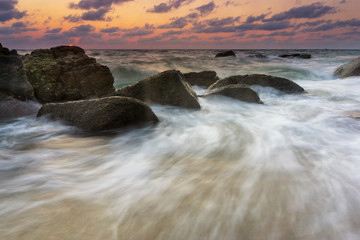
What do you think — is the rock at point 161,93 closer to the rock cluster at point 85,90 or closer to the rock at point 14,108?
the rock cluster at point 85,90

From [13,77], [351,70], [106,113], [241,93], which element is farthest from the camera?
[351,70]

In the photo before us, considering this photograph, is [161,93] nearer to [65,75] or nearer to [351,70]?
[65,75]

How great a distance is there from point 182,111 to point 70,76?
2.81m

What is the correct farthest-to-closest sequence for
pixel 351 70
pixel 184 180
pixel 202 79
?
pixel 351 70 < pixel 202 79 < pixel 184 180

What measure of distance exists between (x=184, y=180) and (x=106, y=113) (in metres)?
1.85

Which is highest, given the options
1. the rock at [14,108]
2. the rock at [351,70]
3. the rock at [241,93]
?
the rock at [14,108]

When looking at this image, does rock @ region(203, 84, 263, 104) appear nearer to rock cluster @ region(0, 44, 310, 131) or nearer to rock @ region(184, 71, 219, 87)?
rock cluster @ region(0, 44, 310, 131)

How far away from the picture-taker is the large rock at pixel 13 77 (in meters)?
4.84

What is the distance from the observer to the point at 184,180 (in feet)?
7.43

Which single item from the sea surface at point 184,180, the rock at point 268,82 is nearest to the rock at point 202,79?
the rock at point 268,82

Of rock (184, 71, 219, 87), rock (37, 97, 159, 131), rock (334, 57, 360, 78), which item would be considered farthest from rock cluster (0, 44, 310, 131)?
rock (334, 57, 360, 78)

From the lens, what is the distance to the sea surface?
1.59 m

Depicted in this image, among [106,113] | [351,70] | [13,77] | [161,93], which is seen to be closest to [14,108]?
[13,77]

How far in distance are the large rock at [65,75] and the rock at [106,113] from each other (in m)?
1.88
